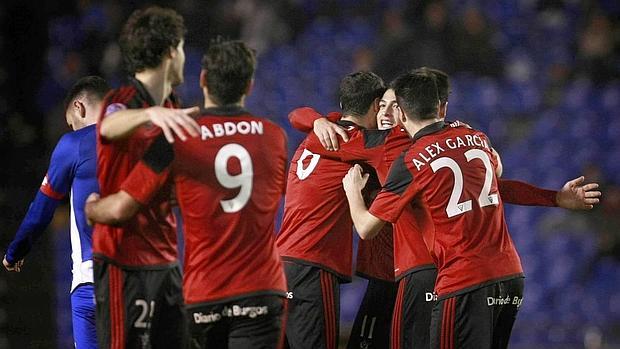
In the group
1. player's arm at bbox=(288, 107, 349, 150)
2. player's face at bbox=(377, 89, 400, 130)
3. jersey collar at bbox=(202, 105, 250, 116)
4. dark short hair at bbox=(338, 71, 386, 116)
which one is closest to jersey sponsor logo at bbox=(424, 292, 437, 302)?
player's arm at bbox=(288, 107, 349, 150)

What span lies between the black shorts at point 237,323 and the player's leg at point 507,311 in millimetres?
1472

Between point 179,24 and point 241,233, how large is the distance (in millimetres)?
1010

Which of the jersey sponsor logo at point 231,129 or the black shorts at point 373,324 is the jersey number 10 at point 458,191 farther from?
the jersey sponsor logo at point 231,129

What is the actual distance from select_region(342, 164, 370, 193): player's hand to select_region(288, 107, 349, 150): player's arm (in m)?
0.28

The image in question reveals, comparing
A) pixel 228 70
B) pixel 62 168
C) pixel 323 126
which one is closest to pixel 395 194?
pixel 323 126

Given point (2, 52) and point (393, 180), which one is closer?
point (393, 180)

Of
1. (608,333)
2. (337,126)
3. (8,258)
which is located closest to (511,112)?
(608,333)

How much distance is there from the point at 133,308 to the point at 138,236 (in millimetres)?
327

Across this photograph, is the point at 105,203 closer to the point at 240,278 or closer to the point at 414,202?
the point at 240,278

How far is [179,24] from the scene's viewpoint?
491 cm

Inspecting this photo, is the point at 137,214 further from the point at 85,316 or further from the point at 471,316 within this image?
the point at 471,316

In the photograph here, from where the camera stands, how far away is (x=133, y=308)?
4.84 m

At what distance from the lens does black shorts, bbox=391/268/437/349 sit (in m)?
6.08

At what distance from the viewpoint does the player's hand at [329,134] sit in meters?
6.19
